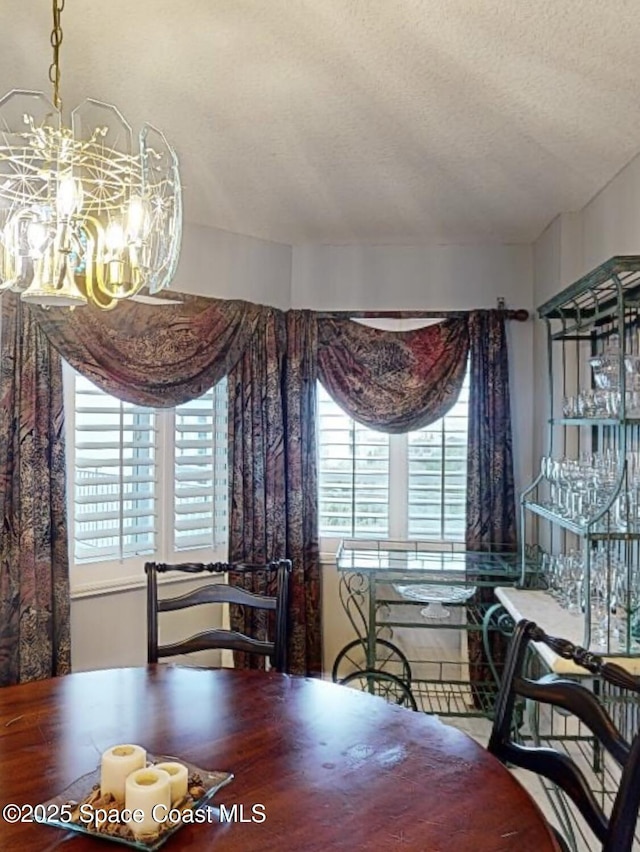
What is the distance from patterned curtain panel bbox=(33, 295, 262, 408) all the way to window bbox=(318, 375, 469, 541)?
669mm

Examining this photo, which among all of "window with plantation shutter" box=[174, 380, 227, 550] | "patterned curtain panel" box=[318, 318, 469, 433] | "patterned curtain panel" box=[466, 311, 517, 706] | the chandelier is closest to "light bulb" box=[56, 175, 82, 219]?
the chandelier

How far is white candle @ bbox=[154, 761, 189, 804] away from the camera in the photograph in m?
1.25

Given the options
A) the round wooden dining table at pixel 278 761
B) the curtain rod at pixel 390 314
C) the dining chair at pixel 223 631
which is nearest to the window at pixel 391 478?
the curtain rod at pixel 390 314

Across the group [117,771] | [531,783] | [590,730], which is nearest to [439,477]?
[531,783]

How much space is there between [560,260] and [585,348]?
0.47 meters

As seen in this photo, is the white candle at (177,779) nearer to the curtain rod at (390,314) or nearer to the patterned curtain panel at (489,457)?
the patterned curtain panel at (489,457)

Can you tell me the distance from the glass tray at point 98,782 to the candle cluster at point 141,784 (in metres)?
0.02

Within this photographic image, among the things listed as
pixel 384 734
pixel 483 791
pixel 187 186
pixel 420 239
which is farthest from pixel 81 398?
pixel 483 791

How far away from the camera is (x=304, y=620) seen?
12.4 feet

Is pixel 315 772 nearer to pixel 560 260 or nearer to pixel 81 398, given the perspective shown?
pixel 81 398

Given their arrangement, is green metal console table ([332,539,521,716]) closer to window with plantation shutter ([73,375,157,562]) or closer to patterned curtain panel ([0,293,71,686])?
window with plantation shutter ([73,375,157,562])

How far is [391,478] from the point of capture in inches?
156

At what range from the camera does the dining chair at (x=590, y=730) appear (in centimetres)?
117

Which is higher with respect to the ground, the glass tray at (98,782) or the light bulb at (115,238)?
the light bulb at (115,238)
